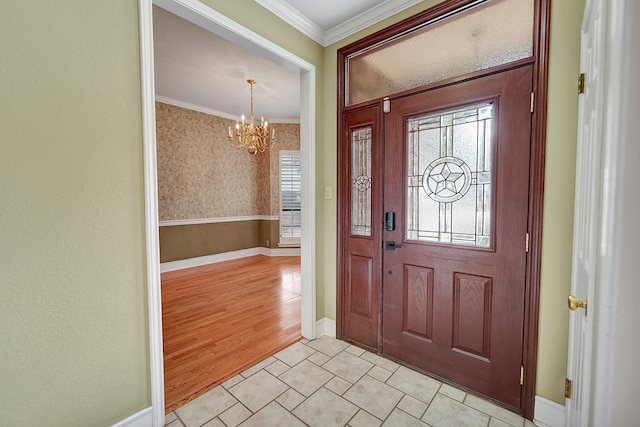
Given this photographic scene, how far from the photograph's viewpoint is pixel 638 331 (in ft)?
2.05

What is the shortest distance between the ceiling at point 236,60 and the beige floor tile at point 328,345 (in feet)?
8.91

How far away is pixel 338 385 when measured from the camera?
6.27 ft

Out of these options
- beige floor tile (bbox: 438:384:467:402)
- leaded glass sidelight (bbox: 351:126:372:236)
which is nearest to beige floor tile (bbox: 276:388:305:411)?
beige floor tile (bbox: 438:384:467:402)

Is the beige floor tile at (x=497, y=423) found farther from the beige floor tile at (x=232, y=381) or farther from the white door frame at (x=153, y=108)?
the white door frame at (x=153, y=108)

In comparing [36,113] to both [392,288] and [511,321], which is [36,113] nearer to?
[392,288]

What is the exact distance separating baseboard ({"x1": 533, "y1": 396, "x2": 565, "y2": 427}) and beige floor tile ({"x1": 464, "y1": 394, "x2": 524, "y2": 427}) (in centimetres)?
9

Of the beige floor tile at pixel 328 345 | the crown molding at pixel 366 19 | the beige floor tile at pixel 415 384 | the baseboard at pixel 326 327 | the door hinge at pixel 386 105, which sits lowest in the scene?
the beige floor tile at pixel 328 345

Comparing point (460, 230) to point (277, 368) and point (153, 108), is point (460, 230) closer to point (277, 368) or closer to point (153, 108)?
point (277, 368)

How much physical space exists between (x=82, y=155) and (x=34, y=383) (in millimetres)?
1076

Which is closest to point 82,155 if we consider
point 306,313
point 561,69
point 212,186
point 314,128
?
point 314,128

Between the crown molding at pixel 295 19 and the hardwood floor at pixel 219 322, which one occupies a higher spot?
the crown molding at pixel 295 19

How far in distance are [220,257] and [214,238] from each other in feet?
1.43

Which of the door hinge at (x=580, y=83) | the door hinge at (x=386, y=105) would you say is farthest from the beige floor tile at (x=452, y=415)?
the door hinge at (x=386, y=105)

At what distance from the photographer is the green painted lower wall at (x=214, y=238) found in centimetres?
483
